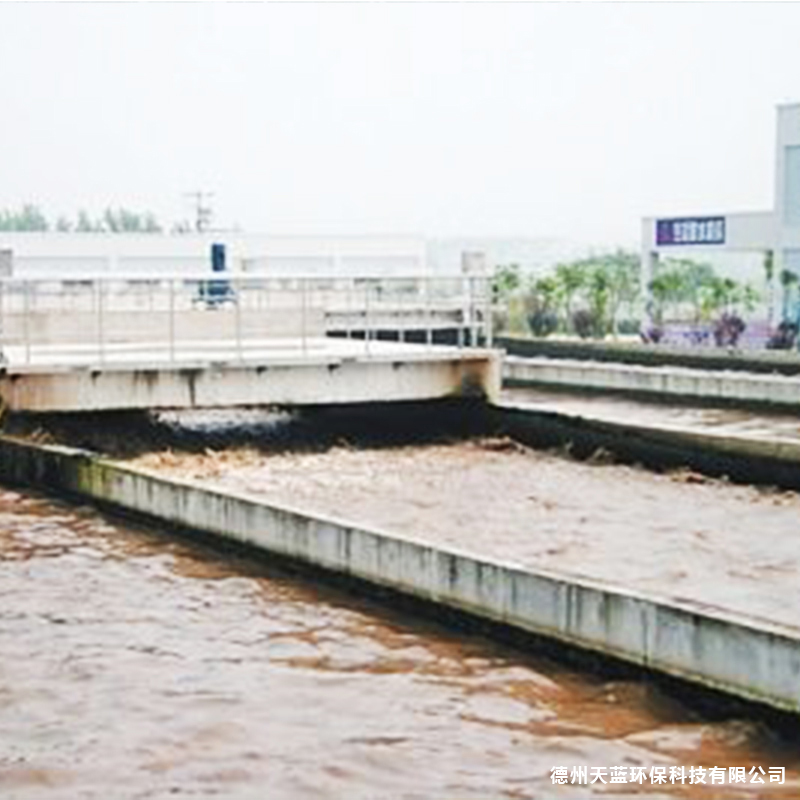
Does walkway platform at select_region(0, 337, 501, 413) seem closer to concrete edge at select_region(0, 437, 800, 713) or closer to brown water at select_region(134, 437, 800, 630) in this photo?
brown water at select_region(134, 437, 800, 630)

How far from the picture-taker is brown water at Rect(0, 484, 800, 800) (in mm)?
6613

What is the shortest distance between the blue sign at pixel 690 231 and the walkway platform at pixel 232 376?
719 inches

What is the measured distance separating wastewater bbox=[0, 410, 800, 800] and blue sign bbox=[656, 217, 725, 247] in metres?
26.1

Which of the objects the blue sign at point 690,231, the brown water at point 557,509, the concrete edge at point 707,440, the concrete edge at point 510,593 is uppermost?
the blue sign at point 690,231

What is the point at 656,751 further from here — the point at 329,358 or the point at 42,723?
the point at 329,358

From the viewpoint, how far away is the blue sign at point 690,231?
34562 millimetres

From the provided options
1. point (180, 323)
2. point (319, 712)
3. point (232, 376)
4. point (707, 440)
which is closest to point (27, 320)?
point (232, 376)

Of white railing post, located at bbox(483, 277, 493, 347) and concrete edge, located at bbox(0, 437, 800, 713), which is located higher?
white railing post, located at bbox(483, 277, 493, 347)

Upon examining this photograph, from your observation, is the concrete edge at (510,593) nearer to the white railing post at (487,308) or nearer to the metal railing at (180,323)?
the metal railing at (180,323)

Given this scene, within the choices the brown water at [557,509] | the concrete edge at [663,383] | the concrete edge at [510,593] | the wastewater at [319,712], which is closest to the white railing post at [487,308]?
the brown water at [557,509]

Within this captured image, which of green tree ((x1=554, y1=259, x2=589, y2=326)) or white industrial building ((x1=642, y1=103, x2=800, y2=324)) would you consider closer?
white industrial building ((x1=642, y1=103, x2=800, y2=324))

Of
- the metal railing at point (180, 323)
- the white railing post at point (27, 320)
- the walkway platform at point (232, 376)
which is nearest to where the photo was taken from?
the walkway platform at point (232, 376)

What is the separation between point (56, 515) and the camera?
12781mm

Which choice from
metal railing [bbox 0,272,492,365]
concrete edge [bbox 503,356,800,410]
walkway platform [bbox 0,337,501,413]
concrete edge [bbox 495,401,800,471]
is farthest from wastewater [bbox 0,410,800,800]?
concrete edge [bbox 503,356,800,410]
